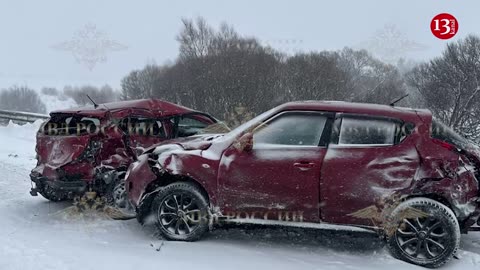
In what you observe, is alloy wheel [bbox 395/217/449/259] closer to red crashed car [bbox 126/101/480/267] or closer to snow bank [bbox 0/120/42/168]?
red crashed car [bbox 126/101/480/267]

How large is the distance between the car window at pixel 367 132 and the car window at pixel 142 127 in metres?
3.13

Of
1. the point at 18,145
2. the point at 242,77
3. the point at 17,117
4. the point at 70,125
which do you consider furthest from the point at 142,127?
the point at 242,77

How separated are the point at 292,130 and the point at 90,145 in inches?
113

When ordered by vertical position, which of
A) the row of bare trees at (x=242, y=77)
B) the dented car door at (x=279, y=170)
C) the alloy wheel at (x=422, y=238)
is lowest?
the alloy wheel at (x=422, y=238)

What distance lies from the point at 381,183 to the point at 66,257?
10.1 ft

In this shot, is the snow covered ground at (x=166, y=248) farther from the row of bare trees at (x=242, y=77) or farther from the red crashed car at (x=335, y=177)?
the row of bare trees at (x=242, y=77)

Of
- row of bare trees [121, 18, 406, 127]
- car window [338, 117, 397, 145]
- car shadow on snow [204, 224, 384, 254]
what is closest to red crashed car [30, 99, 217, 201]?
car shadow on snow [204, 224, 384, 254]

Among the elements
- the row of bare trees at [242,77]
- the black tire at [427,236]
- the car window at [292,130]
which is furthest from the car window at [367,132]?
the row of bare trees at [242,77]

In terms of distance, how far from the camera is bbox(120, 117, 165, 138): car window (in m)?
6.72

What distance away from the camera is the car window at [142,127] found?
22.1 feet

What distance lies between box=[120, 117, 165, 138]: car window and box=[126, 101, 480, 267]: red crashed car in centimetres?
171

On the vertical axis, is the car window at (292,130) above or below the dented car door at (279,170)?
above

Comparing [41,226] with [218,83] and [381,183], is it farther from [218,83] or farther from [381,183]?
[218,83]

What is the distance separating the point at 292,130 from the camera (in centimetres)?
496
